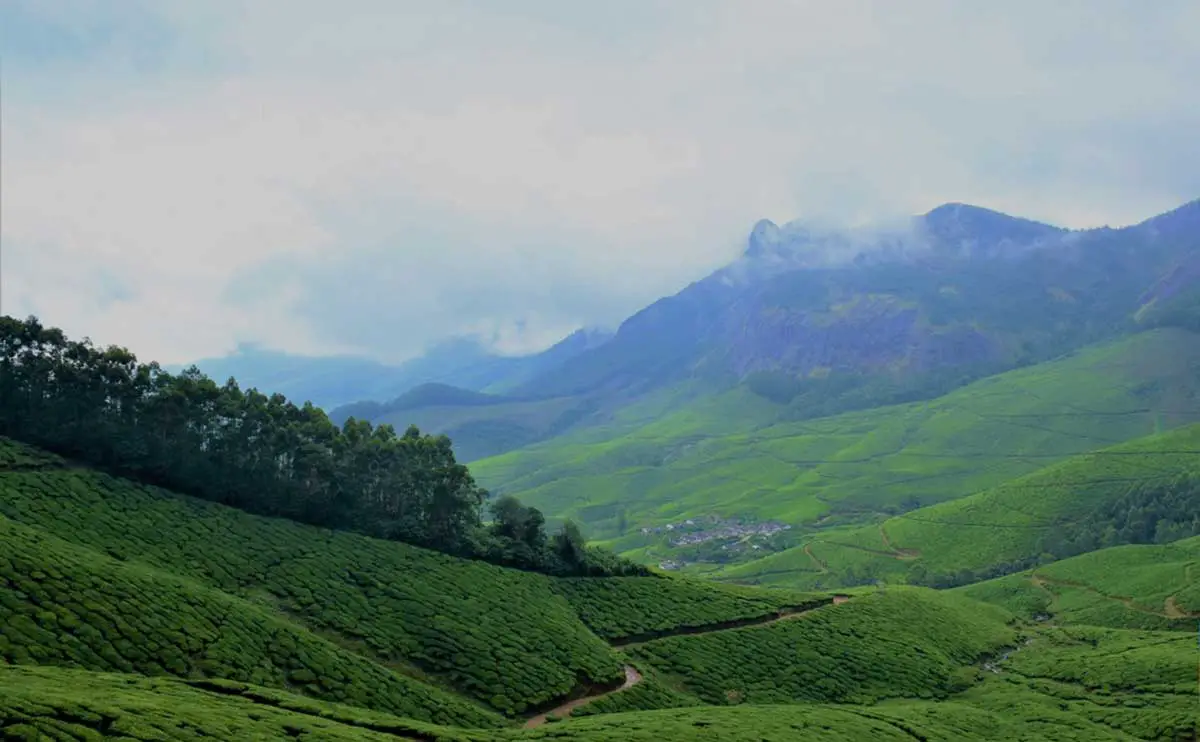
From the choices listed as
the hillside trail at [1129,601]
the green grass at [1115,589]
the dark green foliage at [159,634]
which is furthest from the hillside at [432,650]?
the green grass at [1115,589]

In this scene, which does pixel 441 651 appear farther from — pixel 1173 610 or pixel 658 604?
pixel 1173 610

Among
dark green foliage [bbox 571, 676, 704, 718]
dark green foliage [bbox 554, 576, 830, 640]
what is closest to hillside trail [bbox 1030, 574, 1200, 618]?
dark green foliage [bbox 554, 576, 830, 640]

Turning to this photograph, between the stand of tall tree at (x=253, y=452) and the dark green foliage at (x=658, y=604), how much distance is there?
441 centimetres

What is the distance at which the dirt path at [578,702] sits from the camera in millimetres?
61447

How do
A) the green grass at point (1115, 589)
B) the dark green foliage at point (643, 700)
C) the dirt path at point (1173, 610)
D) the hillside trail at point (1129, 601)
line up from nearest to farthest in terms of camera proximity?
the dark green foliage at point (643, 700) < the dirt path at point (1173, 610) < the hillside trail at point (1129, 601) < the green grass at point (1115, 589)

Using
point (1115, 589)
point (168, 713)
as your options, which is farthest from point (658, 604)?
point (1115, 589)

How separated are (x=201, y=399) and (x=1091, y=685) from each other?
9732cm

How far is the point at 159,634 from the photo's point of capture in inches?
2088

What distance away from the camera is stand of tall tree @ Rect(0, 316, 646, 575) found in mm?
81500

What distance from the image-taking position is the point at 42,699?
1410 inches

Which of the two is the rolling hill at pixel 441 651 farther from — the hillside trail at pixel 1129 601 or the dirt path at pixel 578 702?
the hillside trail at pixel 1129 601

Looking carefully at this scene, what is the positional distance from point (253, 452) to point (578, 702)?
1808 inches

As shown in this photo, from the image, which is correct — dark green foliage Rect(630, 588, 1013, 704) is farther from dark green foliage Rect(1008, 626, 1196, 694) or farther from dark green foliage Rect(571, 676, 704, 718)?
dark green foliage Rect(1008, 626, 1196, 694)

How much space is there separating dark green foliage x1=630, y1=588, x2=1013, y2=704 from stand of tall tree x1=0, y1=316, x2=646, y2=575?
61.0ft
